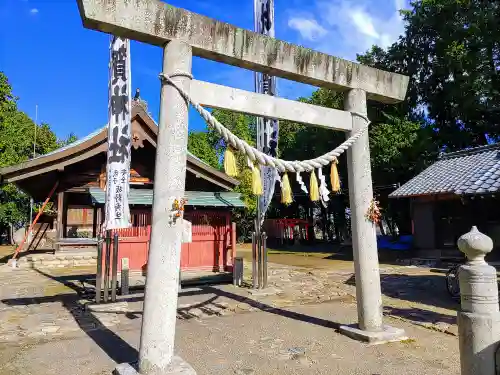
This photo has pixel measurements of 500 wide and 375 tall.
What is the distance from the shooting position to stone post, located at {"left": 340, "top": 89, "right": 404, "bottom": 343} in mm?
6137

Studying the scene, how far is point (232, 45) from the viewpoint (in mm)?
5520

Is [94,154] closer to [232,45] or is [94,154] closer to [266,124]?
[266,124]

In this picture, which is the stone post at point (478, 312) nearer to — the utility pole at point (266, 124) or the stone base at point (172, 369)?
the stone base at point (172, 369)

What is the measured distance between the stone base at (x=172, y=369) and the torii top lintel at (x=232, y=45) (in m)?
4.01

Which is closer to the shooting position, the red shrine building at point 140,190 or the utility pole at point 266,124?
the utility pole at point 266,124

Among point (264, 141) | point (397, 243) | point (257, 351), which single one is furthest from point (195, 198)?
point (397, 243)

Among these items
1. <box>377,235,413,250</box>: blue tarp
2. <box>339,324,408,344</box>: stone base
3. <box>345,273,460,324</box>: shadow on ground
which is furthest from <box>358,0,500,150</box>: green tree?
<box>339,324,408,344</box>: stone base

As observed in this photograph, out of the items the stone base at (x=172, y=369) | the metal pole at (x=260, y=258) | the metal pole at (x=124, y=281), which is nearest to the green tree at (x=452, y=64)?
the metal pole at (x=260, y=258)

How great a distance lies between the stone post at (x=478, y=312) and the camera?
3285 millimetres

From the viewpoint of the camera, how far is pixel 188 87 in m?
5.09

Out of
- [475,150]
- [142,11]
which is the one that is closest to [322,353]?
[142,11]

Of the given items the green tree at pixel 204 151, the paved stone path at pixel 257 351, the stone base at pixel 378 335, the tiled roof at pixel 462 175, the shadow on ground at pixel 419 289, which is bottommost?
the paved stone path at pixel 257 351

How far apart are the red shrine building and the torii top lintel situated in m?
7.93

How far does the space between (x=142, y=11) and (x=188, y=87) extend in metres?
1.04
